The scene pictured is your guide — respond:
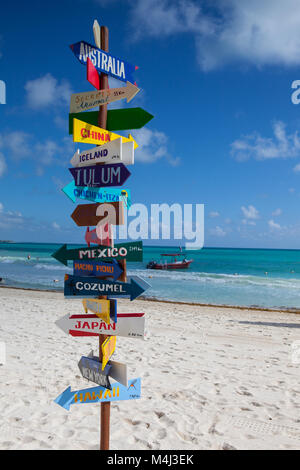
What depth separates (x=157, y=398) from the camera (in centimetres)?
471

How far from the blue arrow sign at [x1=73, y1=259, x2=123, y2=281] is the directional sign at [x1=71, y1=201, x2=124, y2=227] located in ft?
1.18

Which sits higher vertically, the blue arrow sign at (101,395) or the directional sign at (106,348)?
the directional sign at (106,348)

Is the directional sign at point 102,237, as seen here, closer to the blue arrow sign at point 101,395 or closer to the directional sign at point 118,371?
the directional sign at point 118,371

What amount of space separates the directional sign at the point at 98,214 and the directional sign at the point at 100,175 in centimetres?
19

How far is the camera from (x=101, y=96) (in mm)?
3156

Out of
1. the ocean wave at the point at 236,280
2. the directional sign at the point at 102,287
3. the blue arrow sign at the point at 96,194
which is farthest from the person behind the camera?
the ocean wave at the point at 236,280

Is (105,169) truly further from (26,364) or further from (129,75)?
(26,364)

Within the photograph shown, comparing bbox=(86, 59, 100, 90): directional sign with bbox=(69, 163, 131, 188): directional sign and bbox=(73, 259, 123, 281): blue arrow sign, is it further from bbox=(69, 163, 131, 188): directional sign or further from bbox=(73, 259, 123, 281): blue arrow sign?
bbox=(73, 259, 123, 281): blue arrow sign

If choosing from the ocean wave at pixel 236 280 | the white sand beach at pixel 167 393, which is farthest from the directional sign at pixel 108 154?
the ocean wave at pixel 236 280

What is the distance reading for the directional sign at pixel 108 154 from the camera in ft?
9.96

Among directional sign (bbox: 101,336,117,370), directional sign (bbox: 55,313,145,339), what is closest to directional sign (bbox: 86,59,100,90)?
directional sign (bbox: 55,313,145,339)

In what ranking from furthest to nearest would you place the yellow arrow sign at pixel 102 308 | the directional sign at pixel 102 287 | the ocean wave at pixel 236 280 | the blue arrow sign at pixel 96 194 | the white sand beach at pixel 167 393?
the ocean wave at pixel 236 280 → the white sand beach at pixel 167 393 → the blue arrow sign at pixel 96 194 → the yellow arrow sign at pixel 102 308 → the directional sign at pixel 102 287
